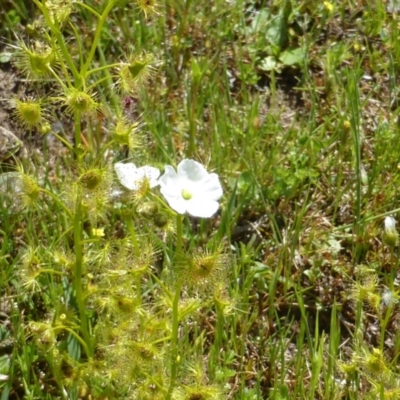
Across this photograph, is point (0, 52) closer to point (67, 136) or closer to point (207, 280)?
point (67, 136)

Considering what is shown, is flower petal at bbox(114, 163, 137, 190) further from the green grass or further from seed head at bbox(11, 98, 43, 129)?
seed head at bbox(11, 98, 43, 129)

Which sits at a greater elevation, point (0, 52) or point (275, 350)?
point (0, 52)

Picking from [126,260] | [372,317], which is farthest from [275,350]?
[126,260]

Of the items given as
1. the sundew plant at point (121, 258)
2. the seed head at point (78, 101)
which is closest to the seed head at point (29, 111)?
the sundew plant at point (121, 258)

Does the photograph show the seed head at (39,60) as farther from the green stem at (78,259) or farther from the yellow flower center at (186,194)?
the yellow flower center at (186,194)

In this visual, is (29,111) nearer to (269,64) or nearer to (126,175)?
(126,175)

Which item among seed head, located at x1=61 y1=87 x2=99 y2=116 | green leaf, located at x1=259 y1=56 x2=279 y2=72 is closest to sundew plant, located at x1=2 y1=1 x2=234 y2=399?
seed head, located at x1=61 y1=87 x2=99 y2=116

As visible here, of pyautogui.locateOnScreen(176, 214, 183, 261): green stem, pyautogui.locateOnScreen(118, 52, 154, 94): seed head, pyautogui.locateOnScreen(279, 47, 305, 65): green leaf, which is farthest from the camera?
pyautogui.locateOnScreen(279, 47, 305, 65): green leaf

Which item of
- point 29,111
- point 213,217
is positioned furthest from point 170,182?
point 213,217
